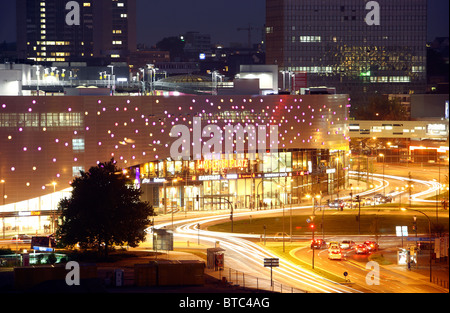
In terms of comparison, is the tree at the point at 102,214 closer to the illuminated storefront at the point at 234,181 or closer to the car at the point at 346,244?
the car at the point at 346,244

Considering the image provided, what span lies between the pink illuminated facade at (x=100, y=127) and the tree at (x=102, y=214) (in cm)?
2723

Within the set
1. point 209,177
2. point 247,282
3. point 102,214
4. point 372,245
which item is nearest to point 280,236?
point 372,245

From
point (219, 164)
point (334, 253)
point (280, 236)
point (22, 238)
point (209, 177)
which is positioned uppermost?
point (219, 164)

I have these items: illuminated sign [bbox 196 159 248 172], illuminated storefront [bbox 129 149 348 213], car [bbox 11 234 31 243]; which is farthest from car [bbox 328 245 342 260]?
illuminated sign [bbox 196 159 248 172]

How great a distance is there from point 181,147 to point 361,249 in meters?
37.7

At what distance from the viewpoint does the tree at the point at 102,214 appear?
272ft

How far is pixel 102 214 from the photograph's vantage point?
273 ft

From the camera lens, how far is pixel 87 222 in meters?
82.9

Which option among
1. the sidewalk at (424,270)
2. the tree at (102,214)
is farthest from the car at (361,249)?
the tree at (102,214)

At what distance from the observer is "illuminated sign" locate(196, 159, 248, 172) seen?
413ft

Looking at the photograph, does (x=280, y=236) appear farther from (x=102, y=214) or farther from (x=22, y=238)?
(x=22, y=238)
